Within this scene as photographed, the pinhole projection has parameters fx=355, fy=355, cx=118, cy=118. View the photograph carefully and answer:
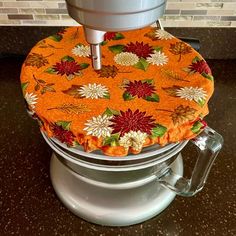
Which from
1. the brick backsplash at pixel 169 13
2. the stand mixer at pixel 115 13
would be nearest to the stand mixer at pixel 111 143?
the stand mixer at pixel 115 13

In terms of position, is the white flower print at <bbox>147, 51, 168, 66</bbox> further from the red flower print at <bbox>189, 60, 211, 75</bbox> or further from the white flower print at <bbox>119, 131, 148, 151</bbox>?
the white flower print at <bbox>119, 131, 148, 151</bbox>

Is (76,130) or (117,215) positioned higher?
(76,130)

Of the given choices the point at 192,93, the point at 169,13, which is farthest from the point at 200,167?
the point at 169,13

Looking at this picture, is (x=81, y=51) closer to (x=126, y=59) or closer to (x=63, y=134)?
(x=126, y=59)

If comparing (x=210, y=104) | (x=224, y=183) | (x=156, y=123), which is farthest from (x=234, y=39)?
(x=156, y=123)

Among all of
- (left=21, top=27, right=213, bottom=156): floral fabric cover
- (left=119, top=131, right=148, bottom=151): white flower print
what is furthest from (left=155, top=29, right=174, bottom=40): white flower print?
(left=119, top=131, right=148, bottom=151): white flower print

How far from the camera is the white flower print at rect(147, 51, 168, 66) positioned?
0.54 metres

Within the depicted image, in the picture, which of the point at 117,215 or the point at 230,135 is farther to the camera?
the point at 230,135

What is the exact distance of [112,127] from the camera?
442 millimetres

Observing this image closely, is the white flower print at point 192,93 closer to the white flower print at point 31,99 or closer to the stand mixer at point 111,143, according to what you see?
the stand mixer at point 111,143

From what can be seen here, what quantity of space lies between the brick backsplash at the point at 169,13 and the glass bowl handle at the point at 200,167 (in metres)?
0.39

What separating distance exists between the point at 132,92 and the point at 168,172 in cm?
16

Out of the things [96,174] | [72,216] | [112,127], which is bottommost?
[72,216]

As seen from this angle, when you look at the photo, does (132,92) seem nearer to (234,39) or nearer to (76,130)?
(76,130)
